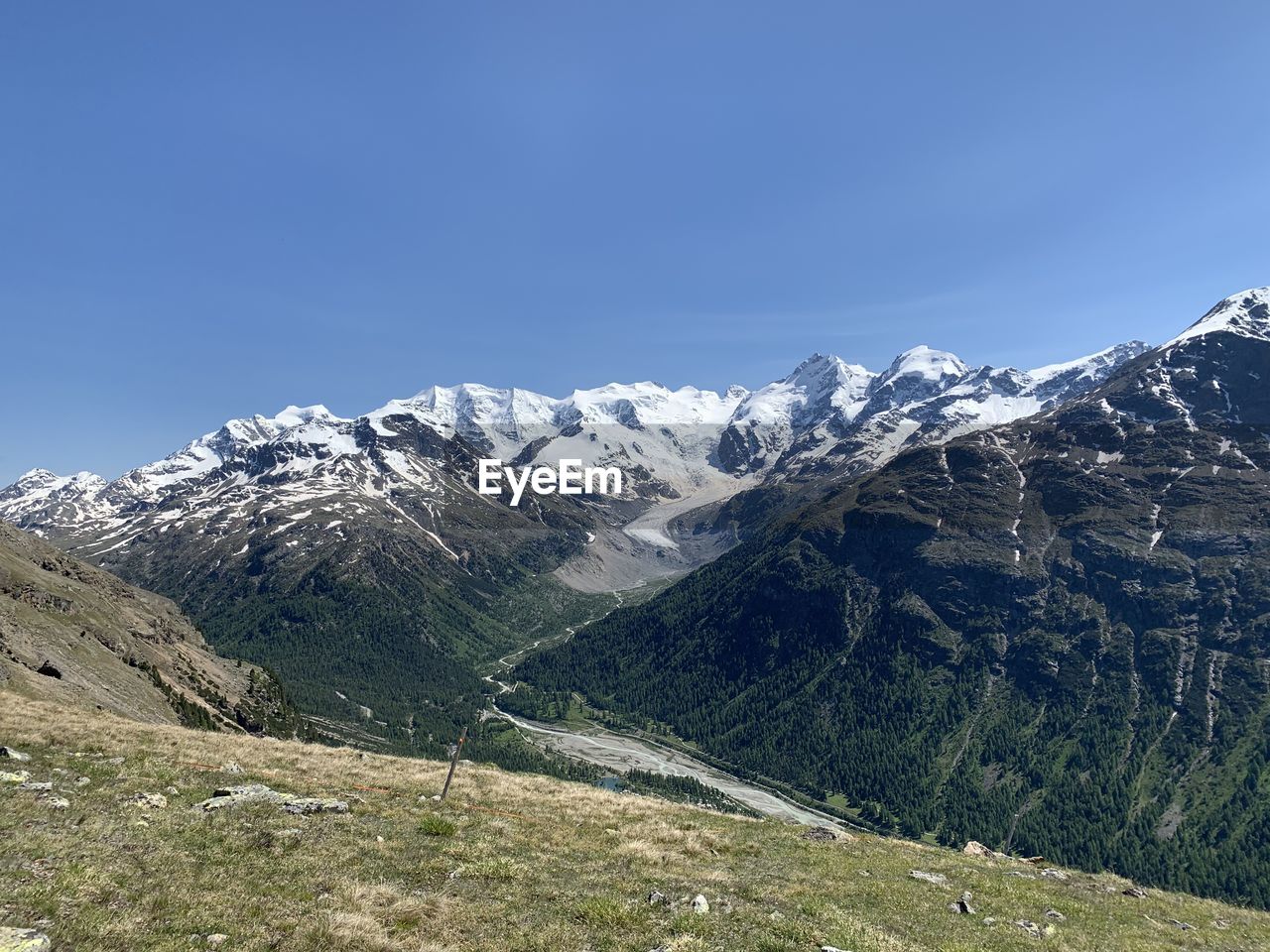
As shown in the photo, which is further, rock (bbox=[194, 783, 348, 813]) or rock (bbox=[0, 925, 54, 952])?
rock (bbox=[194, 783, 348, 813])

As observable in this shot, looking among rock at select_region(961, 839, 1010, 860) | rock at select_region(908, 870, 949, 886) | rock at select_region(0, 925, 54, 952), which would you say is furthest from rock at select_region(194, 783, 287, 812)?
rock at select_region(961, 839, 1010, 860)

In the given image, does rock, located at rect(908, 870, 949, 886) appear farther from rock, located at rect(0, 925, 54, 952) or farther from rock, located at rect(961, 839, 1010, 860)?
rock, located at rect(0, 925, 54, 952)

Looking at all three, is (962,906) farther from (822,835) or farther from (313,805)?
(313,805)

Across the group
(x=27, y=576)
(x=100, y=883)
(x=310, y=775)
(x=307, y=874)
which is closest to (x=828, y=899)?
(x=307, y=874)

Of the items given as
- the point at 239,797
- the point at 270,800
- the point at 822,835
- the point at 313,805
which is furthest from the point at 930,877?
the point at 239,797

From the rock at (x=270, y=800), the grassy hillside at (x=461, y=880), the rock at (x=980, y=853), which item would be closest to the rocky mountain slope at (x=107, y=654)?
the rock at (x=270, y=800)

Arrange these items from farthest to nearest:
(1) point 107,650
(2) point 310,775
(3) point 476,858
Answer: (1) point 107,650, (2) point 310,775, (3) point 476,858

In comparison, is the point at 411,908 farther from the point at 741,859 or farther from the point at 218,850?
the point at 741,859

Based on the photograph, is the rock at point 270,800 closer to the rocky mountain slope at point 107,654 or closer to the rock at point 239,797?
the rock at point 239,797
